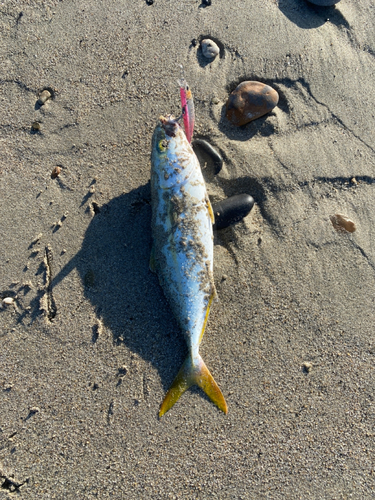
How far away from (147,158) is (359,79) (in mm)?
2418

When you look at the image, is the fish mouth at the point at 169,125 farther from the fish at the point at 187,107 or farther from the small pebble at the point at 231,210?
the small pebble at the point at 231,210

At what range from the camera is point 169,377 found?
2699 millimetres

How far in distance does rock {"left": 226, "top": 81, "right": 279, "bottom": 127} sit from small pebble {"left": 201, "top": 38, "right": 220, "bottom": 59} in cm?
46

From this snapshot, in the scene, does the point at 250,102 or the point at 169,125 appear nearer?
the point at 169,125

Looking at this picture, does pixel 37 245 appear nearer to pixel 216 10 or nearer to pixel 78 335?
pixel 78 335

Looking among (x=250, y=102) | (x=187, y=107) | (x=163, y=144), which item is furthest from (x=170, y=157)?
(x=250, y=102)

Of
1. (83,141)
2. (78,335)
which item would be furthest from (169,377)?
(83,141)

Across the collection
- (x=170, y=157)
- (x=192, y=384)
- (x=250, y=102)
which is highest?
(x=250, y=102)

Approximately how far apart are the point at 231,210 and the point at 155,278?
3.20ft

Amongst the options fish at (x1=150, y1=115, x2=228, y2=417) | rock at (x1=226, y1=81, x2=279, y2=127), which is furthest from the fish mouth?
rock at (x1=226, y1=81, x2=279, y2=127)

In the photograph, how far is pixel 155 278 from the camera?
9.29 ft

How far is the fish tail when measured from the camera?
8.60 feet

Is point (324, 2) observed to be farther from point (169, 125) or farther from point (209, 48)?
point (169, 125)

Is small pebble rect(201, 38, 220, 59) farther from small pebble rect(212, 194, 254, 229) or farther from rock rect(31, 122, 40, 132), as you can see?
rock rect(31, 122, 40, 132)
